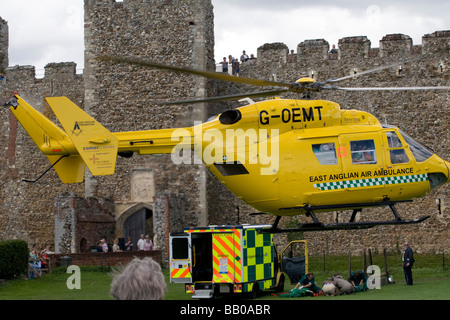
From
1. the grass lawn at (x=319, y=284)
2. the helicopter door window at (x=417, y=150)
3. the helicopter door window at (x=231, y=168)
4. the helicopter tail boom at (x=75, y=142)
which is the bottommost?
the grass lawn at (x=319, y=284)

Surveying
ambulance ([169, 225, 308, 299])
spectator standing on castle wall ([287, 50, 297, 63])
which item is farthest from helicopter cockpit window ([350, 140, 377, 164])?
spectator standing on castle wall ([287, 50, 297, 63])

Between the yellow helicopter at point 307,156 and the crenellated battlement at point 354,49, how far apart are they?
12.9 meters

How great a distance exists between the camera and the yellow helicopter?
14.7 metres

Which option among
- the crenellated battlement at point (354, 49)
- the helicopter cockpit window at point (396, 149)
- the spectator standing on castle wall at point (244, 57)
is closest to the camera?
the helicopter cockpit window at point (396, 149)

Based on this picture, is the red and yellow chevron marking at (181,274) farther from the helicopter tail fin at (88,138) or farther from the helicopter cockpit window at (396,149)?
the helicopter cockpit window at (396,149)

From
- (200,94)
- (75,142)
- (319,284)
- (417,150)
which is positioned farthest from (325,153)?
(200,94)

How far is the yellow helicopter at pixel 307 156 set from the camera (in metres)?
14.7

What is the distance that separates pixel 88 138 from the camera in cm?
1605

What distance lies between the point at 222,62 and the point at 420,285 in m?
13.3

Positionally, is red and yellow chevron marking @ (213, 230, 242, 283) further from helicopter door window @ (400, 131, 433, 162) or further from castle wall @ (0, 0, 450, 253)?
castle wall @ (0, 0, 450, 253)

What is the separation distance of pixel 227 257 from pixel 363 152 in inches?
183

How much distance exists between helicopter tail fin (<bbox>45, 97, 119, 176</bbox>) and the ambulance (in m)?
3.54

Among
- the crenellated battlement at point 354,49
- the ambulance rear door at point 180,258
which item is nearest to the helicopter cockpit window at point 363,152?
the ambulance rear door at point 180,258
